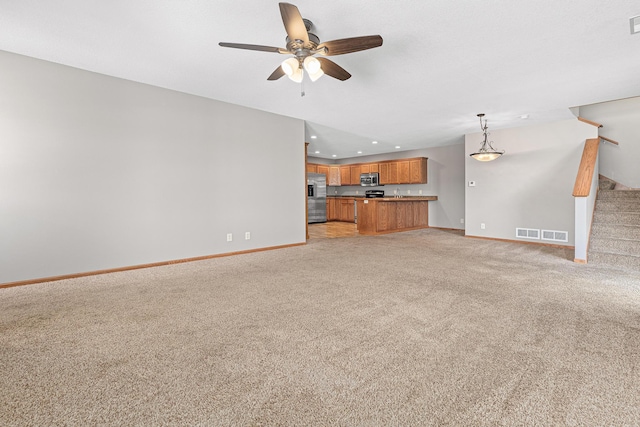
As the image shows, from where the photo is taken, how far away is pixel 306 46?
2512 millimetres

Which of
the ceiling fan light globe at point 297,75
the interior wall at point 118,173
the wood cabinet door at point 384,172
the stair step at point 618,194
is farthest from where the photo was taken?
the wood cabinet door at point 384,172

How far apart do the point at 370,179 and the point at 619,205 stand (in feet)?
20.1

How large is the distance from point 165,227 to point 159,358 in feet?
9.52

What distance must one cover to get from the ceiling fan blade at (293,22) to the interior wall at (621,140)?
308 inches

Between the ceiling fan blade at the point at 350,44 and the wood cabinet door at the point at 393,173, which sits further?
the wood cabinet door at the point at 393,173

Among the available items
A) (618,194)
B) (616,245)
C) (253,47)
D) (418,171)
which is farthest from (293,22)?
(418,171)

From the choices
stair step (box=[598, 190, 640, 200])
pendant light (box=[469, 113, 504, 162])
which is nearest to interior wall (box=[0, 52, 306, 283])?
pendant light (box=[469, 113, 504, 162])

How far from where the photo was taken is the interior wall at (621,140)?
637 centimetres

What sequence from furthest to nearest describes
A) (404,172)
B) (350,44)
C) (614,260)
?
(404,172) → (614,260) → (350,44)

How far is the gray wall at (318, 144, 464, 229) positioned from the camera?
8414 millimetres

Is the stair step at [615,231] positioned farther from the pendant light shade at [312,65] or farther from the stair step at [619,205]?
the pendant light shade at [312,65]

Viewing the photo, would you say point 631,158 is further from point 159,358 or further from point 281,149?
point 159,358

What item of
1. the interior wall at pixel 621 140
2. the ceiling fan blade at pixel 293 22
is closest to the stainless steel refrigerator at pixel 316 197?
the interior wall at pixel 621 140

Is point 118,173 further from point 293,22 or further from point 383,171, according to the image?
point 383,171
